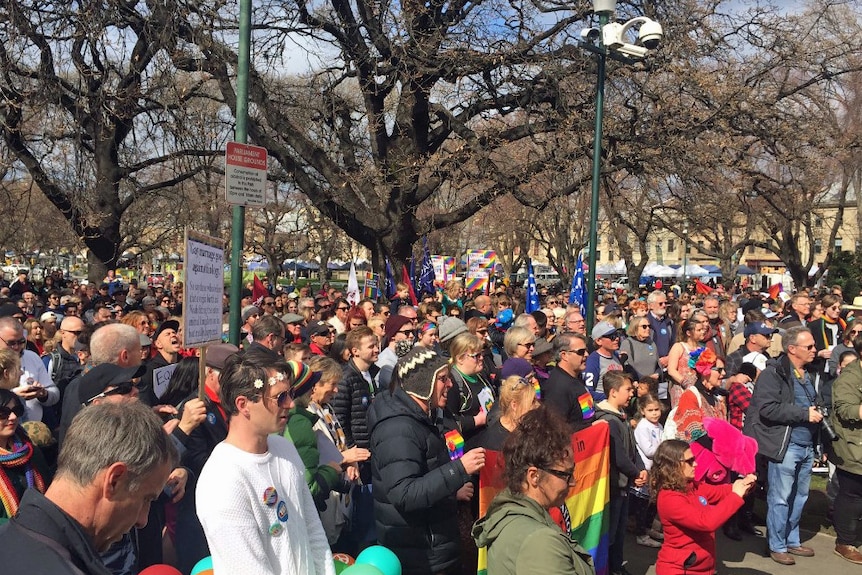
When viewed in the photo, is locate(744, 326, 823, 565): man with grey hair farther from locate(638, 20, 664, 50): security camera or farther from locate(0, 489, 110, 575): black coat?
locate(0, 489, 110, 575): black coat

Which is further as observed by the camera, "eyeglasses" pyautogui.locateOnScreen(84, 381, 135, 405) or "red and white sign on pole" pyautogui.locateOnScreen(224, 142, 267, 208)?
"red and white sign on pole" pyautogui.locateOnScreen(224, 142, 267, 208)

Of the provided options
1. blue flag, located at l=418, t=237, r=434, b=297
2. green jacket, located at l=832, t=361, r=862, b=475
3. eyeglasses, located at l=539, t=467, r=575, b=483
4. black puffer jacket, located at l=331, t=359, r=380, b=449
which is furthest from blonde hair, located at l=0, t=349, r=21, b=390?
blue flag, located at l=418, t=237, r=434, b=297

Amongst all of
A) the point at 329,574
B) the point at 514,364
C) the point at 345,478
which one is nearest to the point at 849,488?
the point at 514,364

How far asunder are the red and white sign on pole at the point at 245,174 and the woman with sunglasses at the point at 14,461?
344cm

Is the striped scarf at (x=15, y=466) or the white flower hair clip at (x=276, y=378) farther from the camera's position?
the striped scarf at (x=15, y=466)

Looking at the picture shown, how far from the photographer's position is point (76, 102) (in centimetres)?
1013

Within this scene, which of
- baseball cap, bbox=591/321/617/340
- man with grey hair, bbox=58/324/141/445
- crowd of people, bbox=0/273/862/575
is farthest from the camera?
baseball cap, bbox=591/321/617/340

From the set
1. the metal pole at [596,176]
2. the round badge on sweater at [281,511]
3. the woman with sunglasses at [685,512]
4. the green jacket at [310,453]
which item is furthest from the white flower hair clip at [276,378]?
the metal pole at [596,176]

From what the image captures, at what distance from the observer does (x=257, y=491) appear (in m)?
2.83

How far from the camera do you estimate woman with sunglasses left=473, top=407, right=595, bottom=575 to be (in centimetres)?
257

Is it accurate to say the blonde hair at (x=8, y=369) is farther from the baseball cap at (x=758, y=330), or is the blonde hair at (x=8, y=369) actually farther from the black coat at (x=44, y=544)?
the baseball cap at (x=758, y=330)

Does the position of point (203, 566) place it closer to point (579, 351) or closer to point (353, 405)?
point (353, 405)

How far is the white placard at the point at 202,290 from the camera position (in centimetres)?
474

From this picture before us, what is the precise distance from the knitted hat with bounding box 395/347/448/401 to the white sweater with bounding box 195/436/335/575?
101 centimetres
